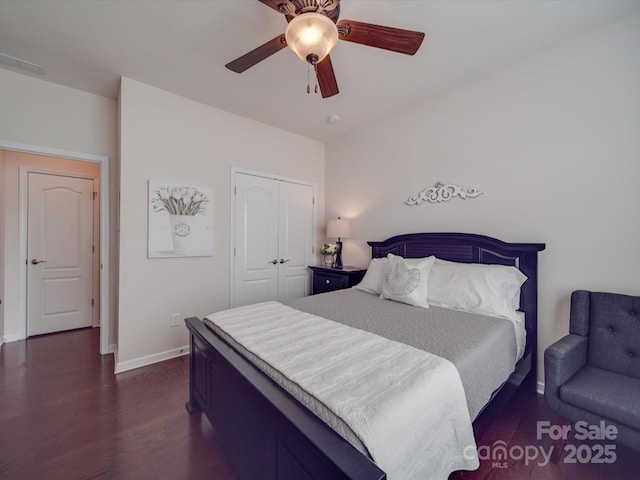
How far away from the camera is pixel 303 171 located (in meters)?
4.04

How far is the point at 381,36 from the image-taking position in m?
1.58

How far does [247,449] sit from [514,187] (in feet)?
8.83

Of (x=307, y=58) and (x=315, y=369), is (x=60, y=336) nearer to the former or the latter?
(x=315, y=369)

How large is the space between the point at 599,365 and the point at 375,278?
163 centimetres

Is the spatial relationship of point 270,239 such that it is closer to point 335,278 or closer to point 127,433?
point 335,278

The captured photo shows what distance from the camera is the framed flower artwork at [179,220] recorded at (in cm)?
277

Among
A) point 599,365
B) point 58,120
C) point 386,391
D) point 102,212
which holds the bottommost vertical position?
point 599,365

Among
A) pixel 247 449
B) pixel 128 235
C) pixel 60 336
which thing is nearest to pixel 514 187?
pixel 247 449

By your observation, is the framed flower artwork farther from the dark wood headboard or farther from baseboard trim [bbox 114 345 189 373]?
the dark wood headboard

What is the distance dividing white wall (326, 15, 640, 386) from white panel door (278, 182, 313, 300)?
157cm

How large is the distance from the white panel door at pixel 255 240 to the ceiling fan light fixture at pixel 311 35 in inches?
83.0

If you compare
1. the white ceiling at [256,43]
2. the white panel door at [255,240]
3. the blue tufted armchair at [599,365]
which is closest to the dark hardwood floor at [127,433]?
the blue tufted armchair at [599,365]

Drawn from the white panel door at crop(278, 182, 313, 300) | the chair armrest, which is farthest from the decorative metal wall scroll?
the white panel door at crop(278, 182, 313, 300)

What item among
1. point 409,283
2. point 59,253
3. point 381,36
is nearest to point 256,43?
point 381,36
